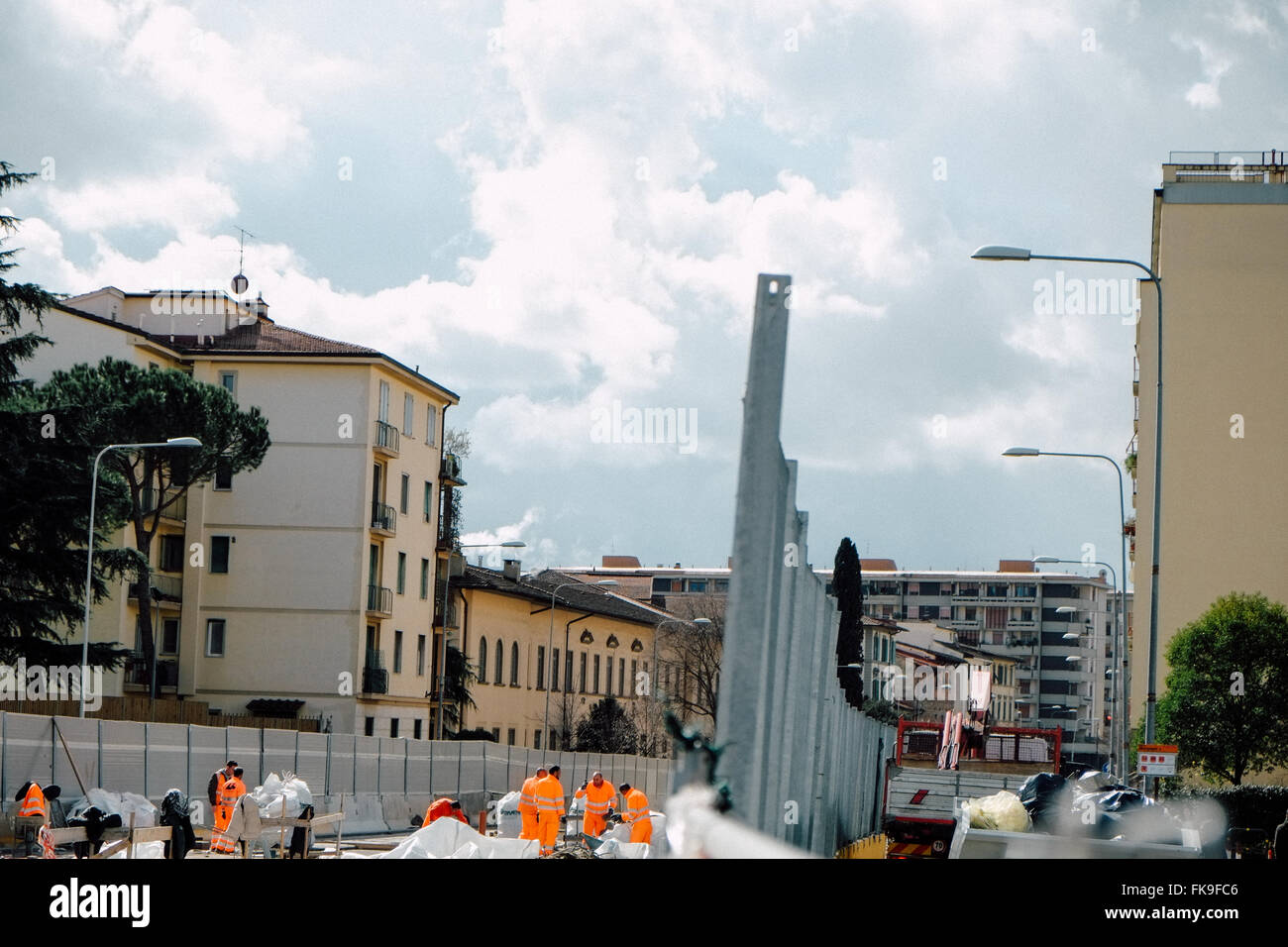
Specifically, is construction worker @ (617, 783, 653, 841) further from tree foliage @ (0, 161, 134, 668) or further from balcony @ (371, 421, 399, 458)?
balcony @ (371, 421, 399, 458)

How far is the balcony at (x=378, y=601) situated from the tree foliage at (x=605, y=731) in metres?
16.9

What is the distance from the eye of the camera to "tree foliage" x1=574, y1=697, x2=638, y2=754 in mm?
82188

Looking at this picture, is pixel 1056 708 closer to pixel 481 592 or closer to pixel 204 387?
pixel 481 592

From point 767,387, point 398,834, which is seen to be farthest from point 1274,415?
point 767,387

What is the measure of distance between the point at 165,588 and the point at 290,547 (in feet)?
17.1

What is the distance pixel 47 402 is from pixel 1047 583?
135153 millimetres

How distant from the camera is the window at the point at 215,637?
66375 millimetres

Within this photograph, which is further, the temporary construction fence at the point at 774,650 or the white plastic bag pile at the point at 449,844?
the white plastic bag pile at the point at 449,844

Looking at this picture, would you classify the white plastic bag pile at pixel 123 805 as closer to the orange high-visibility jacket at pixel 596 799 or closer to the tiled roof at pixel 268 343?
the orange high-visibility jacket at pixel 596 799

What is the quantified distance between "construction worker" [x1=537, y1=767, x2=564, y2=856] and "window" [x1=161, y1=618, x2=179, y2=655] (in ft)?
136

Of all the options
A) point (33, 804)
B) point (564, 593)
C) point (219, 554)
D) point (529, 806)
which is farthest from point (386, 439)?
point (33, 804)

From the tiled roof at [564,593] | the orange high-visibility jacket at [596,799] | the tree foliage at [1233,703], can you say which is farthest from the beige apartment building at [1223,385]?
the tiled roof at [564,593]

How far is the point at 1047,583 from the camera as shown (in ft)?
547

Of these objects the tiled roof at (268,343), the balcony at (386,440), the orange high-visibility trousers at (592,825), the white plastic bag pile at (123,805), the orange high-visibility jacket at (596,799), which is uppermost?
the tiled roof at (268,343)
